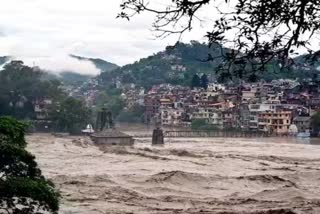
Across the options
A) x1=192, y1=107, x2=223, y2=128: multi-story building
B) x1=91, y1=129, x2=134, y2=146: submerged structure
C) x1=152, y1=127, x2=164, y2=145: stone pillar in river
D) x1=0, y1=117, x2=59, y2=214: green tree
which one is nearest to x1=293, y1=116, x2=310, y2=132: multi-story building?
x1=192, y1=107, x2=223, y2=128: multi-story building

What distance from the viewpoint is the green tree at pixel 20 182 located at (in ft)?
26.2

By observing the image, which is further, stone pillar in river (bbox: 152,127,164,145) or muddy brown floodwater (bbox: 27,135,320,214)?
stone pillar in river (bbox: 152,127,164,145)

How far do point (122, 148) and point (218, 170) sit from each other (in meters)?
14.4

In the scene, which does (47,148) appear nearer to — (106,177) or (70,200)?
(106,177)

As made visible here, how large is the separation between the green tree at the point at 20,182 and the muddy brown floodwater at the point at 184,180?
15.9 feet

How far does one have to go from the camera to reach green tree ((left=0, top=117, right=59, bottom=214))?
799 centimetres

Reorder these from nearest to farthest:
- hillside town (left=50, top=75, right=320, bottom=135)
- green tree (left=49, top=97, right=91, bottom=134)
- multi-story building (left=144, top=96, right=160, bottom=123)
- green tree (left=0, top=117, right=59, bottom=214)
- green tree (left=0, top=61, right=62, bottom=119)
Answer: green tree (left=0, top=117, right=59, bottom=214) → green tree (left=49, top=97, right=91, bottom=134) → hillside town (left=50, top=75, right=320, bottom=135) → green tree (left=0, top=61, right=62, bottom=119) → multi-story building (left=144, top=96, right=160, bottom=123)

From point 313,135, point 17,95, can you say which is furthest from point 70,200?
point 17,95

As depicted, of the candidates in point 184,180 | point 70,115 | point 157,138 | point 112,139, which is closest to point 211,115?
point 70,115

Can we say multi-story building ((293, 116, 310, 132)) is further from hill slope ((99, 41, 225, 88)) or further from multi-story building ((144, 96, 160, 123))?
hill slope ((99, 41, 225, 88))

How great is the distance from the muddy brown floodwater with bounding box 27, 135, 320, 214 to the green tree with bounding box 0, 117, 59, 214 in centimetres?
485

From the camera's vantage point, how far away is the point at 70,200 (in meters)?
15.8

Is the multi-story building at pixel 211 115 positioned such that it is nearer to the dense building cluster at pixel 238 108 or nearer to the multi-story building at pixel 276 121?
the dense building cluster at pixel 238 108

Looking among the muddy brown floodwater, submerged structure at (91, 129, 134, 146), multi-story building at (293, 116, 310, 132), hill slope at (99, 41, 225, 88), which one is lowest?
the muddy brown floodwater
